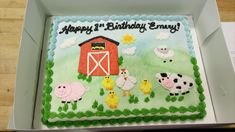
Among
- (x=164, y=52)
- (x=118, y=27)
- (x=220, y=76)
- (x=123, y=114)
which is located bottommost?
(x=123, y=114)

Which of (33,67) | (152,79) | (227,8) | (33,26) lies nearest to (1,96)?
(33,67)

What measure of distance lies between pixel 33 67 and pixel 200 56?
0.60m

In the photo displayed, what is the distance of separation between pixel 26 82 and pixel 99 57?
255 millimetres

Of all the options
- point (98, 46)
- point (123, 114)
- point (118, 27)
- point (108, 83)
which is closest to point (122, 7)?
point (118, 27)

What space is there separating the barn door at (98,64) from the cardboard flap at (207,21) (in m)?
0.36

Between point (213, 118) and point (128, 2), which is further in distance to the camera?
point (128, 2)

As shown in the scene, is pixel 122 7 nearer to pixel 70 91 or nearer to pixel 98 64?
pixel 98 64

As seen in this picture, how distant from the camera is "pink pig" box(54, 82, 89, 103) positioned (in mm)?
850

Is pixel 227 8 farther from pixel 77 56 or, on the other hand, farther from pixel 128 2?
pixel 77 56

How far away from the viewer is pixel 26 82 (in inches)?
32.7

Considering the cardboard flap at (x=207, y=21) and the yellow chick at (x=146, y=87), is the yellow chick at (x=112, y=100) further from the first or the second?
the cardboard flap at (x=207, y=21)

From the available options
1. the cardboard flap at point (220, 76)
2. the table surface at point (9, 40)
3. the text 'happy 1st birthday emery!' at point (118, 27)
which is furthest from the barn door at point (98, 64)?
the cardboard flap at point (220, 76)

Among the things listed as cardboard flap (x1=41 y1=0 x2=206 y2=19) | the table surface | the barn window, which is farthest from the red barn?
the table surface

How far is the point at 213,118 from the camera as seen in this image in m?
0.86
